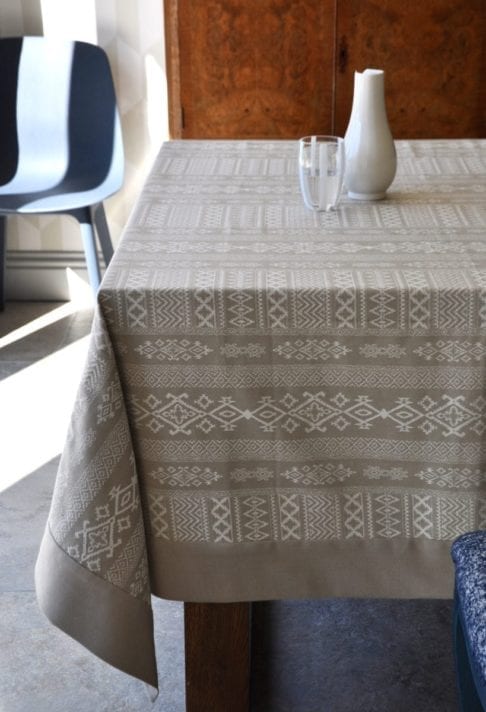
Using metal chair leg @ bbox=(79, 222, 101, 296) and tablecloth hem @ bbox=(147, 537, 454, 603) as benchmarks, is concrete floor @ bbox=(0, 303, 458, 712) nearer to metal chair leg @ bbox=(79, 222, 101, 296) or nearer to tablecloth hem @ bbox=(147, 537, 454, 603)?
tablecloth hem @ bbox=(147, 537, 454, 603)

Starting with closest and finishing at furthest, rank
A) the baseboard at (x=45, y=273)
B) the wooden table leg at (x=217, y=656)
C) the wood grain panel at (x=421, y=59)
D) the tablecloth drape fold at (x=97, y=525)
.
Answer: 1. the tablecloth drape fold at (x=97, y=525)
2. the wooden table leg at (x=217, y=656)
3. the wood grain panel at (x=421, y=59)
4. the baseboard at (x=45, y=273)

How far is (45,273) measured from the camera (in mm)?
3355

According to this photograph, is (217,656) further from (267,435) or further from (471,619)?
(471,619)

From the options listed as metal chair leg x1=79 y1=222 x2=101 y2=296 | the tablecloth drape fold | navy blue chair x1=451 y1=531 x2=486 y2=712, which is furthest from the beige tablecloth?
metal chair leg x1=79 y1=222 x2=101 y2=296

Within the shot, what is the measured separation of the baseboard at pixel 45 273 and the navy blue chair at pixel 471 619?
2.41m

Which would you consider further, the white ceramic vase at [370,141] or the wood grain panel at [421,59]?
the wood grain panel at [421,59]

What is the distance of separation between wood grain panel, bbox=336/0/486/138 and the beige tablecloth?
66.7 inches

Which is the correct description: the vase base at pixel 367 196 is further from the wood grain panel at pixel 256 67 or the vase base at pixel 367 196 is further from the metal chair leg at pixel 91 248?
the wood grain panel at pixel 256 67

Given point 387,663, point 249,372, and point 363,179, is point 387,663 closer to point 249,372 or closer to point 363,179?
point 249,372

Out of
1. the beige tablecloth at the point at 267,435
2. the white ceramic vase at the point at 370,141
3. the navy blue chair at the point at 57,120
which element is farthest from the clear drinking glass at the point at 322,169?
the navy blue chair at the point at 57,120

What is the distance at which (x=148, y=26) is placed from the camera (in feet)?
10.4

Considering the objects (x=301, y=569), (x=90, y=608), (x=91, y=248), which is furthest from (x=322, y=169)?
(x=91, y=248)

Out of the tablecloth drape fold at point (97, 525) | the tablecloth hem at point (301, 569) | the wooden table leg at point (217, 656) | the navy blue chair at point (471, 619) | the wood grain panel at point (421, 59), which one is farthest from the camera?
the wood grain panel at point (421, 59)

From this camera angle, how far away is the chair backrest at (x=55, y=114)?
10.1ft
